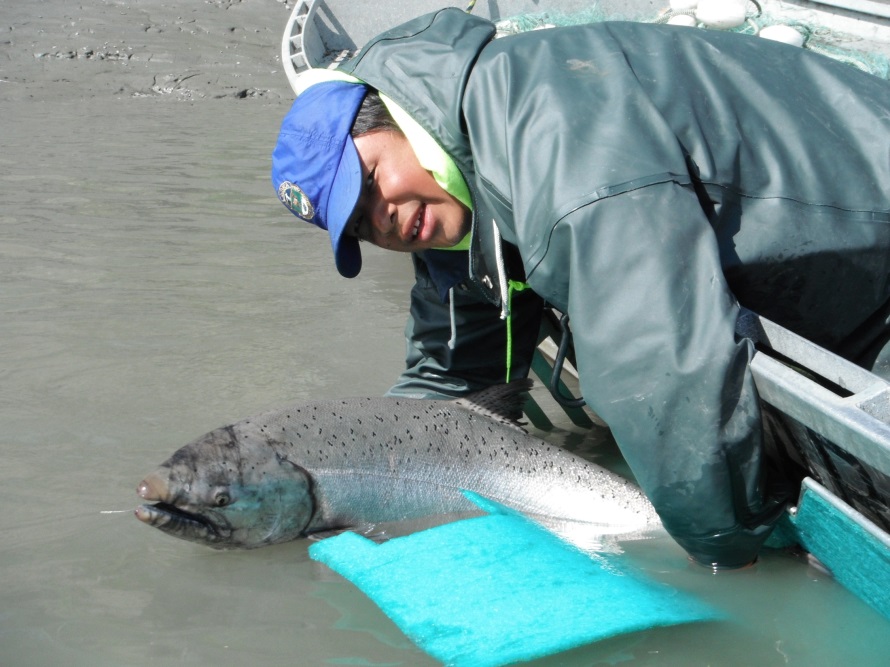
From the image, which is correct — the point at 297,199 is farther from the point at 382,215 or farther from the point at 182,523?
the point at 182,523

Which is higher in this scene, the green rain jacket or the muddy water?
the green rain jacket

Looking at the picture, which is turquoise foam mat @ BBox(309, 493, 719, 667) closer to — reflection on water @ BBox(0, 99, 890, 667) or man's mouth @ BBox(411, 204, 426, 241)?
reflection on water @ BBox(0, 99, 890, 667)

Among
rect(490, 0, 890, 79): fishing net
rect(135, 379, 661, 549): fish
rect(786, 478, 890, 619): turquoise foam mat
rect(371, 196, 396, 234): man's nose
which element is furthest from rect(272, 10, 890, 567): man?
rect(490, 0, 890, 79): fishing net

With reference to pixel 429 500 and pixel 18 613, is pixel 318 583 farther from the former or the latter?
pixel 18 613

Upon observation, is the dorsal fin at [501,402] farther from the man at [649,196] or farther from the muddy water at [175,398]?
the man at [649,196]

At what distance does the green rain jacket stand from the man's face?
124mm

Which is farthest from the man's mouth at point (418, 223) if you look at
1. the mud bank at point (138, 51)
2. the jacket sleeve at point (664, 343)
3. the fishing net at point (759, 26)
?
the mud bank at point (138, 51)

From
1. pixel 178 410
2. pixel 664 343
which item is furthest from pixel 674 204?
pixel 178 410

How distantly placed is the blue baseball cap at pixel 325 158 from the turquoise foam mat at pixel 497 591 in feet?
2.88

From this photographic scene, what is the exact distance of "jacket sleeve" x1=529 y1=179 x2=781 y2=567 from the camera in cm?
219

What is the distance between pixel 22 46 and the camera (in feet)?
39.5

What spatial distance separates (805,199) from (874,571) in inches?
35.7

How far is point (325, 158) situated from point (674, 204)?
1.02m

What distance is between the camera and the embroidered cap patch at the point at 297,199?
2930 mm
